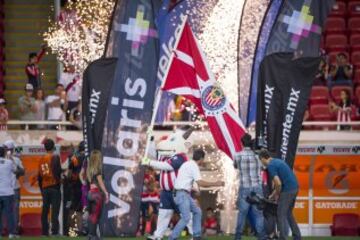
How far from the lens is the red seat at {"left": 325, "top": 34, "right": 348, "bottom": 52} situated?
36312mm

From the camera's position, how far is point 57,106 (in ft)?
108

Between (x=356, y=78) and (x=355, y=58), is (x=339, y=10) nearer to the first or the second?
(x=355, y=58)

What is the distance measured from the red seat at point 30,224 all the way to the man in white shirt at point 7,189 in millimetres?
2540

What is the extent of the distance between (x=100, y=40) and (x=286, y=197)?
975cm

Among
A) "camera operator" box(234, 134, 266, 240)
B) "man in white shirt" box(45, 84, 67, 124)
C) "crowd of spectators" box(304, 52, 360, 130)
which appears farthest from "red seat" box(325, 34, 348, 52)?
"camera operator" box(234, 134, 266, 240)

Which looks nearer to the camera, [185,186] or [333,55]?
[185,186]

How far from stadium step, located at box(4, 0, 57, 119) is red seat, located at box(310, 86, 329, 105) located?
250 inches

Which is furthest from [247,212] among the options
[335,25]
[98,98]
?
[335,25]

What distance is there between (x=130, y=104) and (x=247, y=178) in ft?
10.6

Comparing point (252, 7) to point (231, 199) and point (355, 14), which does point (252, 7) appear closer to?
point (231, 199)

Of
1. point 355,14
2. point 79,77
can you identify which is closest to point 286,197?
point 79,77

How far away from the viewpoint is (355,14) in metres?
37.4

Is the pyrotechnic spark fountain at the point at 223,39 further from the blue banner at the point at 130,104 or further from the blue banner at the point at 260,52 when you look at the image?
the blue banner at the point at 130,104

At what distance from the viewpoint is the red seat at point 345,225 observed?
103ft
